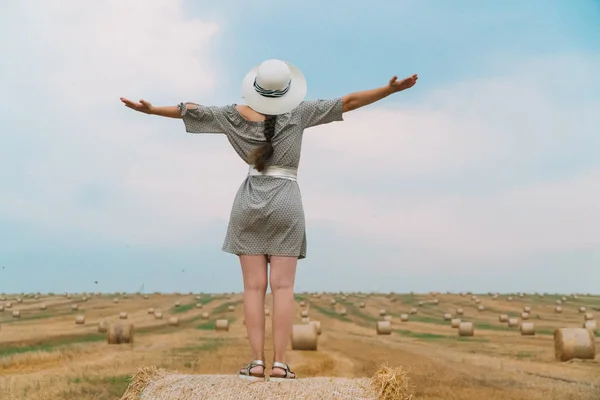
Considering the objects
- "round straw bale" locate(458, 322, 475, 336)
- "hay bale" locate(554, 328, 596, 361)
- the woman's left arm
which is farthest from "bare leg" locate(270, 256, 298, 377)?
"round straw bale" locate(458, 322, 475, 336)

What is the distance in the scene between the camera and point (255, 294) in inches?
223

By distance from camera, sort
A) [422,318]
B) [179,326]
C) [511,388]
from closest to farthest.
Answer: [511,388] < [179,326] < [422,318]

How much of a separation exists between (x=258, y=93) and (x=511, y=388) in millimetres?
8006

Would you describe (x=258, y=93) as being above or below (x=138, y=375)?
above

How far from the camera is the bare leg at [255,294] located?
18.6 feet

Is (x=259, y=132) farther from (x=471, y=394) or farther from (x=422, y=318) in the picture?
(x=422, y=318)

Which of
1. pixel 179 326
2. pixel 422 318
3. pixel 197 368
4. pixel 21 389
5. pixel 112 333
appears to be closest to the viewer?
pixel 21 389

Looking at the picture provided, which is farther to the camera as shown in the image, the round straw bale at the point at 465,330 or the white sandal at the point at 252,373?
the round straw bale at the point at 465,330

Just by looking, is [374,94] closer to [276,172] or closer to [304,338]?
[276,172]

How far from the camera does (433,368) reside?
14125 mm

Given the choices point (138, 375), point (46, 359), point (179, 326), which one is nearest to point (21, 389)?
point (46, 359)

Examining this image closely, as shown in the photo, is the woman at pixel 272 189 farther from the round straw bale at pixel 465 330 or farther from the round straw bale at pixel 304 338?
the round straw bale at pixel 465 330

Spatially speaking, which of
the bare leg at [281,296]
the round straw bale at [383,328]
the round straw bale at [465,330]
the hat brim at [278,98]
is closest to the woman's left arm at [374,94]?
the hat brim at [278,98]

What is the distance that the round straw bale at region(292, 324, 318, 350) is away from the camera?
17047mm
